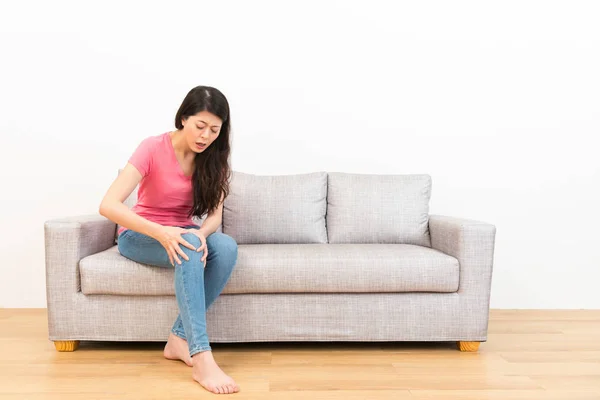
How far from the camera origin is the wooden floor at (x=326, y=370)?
1.86 metres

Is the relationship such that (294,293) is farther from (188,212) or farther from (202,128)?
(202,128)

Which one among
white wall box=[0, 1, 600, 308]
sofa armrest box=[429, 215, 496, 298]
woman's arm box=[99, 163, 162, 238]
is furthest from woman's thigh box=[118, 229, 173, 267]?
sofa armrest box=[429, 215, 496, 298]

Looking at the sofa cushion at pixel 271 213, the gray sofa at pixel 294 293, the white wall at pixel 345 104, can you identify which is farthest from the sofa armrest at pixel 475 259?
the white wall at pixel 345 104

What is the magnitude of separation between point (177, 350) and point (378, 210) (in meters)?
1.22

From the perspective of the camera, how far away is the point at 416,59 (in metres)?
3.25

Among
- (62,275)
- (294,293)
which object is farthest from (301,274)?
(62,275)

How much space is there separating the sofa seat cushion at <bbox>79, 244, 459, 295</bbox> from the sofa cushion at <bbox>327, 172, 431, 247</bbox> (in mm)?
453

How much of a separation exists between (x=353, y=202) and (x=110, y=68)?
5.10ft

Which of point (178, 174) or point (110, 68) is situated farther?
point (110, 68)

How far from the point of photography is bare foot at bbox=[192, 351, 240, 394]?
186 cm

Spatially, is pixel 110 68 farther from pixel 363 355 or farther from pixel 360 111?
pixel 363 355

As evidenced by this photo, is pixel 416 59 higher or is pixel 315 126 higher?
pixel 416 59

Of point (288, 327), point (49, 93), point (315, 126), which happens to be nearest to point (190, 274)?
point (288, 327)

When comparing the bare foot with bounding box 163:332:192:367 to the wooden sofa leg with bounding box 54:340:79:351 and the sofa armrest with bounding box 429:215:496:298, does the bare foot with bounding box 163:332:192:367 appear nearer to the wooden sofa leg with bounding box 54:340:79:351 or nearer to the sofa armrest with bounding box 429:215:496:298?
the wooden sofa leg with bounding box 54:340:79:351
